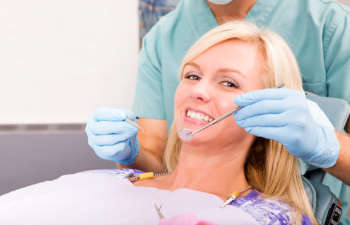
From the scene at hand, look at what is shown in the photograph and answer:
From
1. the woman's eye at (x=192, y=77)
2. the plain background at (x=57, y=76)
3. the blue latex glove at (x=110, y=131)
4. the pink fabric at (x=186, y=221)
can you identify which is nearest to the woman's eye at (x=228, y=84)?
the woman's eye at (x=192, y=77)

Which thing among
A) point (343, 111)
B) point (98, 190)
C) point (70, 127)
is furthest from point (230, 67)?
point (70, 127)

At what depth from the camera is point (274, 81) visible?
1.14 meters

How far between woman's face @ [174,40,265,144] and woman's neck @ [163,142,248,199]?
61 mm

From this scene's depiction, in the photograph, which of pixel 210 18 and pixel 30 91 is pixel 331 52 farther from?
pixel 30 91

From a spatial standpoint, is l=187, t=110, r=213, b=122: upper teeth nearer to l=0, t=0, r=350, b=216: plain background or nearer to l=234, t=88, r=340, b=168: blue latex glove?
l=234, t=88, r=340, b=168: blue latex glove

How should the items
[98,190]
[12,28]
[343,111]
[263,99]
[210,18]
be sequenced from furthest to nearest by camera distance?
[12,28], [210,18], [343,111], [98,190], [263,99]

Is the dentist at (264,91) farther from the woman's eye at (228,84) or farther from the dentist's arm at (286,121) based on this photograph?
the woman's eye at (228,84)

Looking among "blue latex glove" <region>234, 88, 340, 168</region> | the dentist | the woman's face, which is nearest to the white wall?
the dentist

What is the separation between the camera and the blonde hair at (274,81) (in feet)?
3.71

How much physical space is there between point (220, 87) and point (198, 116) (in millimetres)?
106

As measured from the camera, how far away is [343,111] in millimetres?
1211

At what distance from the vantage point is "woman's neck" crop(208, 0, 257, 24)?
139cm

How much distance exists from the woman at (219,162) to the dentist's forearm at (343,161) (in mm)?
115

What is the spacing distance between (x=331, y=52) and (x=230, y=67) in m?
0.44
